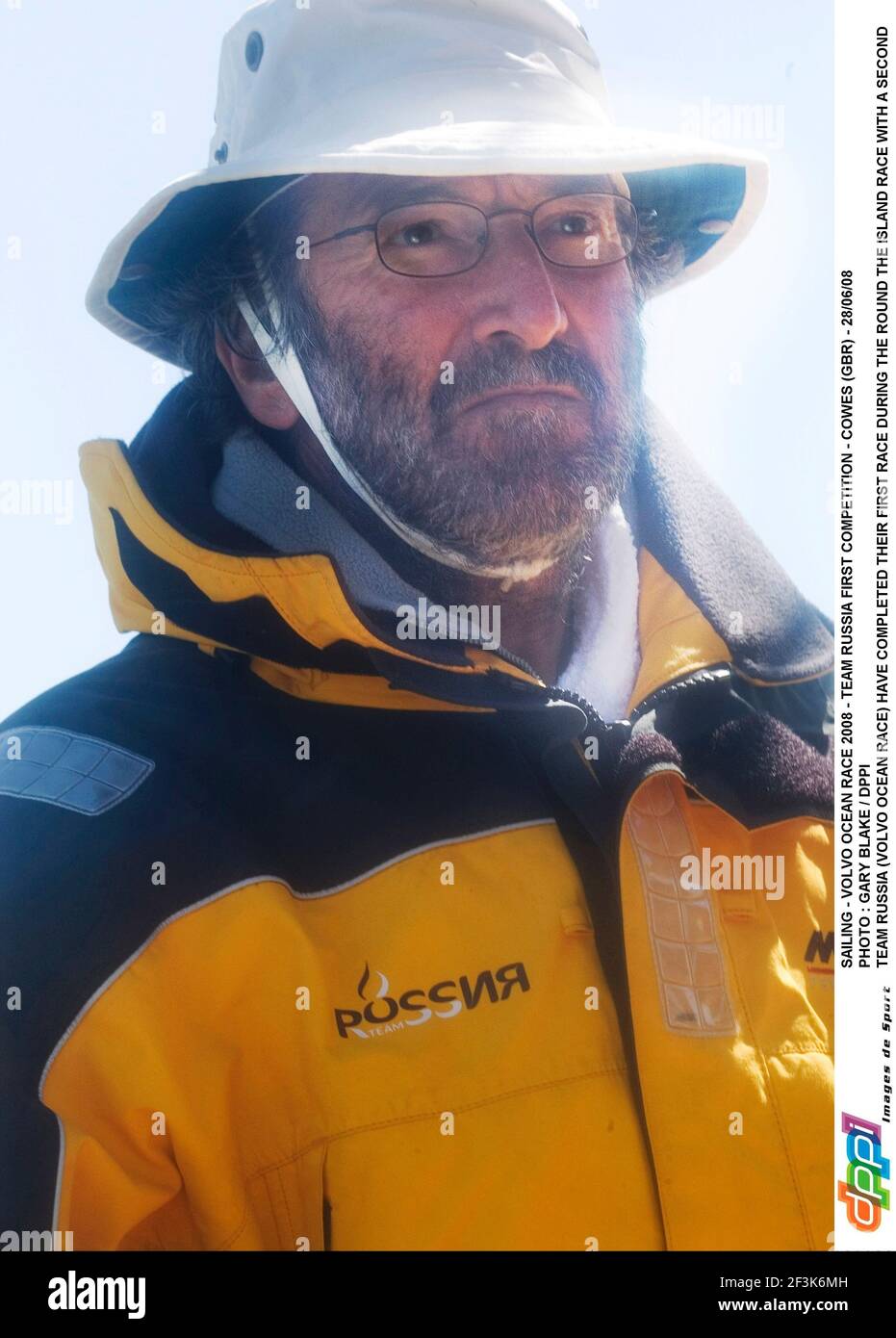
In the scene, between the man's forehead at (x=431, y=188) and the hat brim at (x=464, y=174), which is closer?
the hat brim at (x=464, y=174)

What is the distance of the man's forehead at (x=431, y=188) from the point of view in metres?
2.58

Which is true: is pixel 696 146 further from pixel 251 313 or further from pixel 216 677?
pixel 216 677

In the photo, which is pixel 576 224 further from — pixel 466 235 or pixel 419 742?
pixel 419 742

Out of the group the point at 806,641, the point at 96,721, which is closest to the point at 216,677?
the point at 96,721

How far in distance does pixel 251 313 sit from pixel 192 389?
188 mm

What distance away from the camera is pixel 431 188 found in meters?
2.58

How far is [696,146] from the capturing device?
261 centimetres

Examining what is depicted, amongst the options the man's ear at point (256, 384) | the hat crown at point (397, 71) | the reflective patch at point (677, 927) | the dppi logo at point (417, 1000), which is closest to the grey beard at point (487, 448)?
the man's ear at point (256, 384)

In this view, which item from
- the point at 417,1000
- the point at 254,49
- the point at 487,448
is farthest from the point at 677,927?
the point at 254,49

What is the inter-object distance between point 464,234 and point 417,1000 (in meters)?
1.31

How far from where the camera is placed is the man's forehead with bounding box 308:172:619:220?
258cm

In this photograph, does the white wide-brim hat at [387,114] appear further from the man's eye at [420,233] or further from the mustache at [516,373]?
the mustache at [516,373]

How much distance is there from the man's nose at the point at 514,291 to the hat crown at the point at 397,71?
0.64 feet

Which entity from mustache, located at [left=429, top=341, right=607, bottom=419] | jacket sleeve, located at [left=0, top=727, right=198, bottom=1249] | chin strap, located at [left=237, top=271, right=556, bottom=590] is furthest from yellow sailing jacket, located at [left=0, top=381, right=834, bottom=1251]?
mustache, located at [left=429, top=341, right=607, bottom=419]
